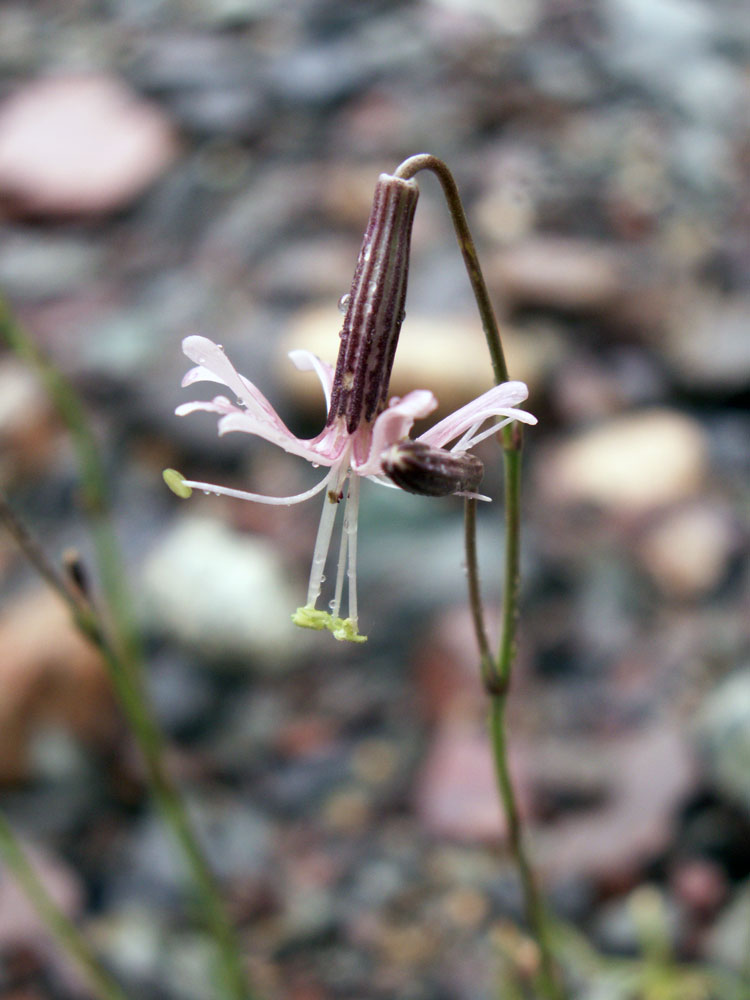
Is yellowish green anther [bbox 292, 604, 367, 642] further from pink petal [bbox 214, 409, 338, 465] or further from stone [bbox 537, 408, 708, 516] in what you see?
stone [bbox 537, 408, 708, 516]

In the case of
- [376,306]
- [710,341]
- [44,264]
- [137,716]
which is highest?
[44,264]

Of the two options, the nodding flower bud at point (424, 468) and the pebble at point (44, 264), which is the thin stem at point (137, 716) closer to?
the nodding flower bud at point (424, 468)

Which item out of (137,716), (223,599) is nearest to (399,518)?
(223,599)

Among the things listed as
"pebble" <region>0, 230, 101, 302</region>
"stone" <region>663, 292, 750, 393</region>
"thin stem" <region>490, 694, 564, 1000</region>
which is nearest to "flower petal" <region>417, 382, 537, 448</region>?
"thin stem" <region>490, 694, 564, 1000</region>

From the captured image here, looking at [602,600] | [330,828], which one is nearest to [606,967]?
[330,828]

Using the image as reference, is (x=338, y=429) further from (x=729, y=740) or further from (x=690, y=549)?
(x=690, y=549)

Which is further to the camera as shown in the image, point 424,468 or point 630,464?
point 630,464

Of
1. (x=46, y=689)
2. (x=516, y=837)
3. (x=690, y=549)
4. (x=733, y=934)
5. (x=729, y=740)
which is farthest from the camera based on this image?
(x=690, y=549)
